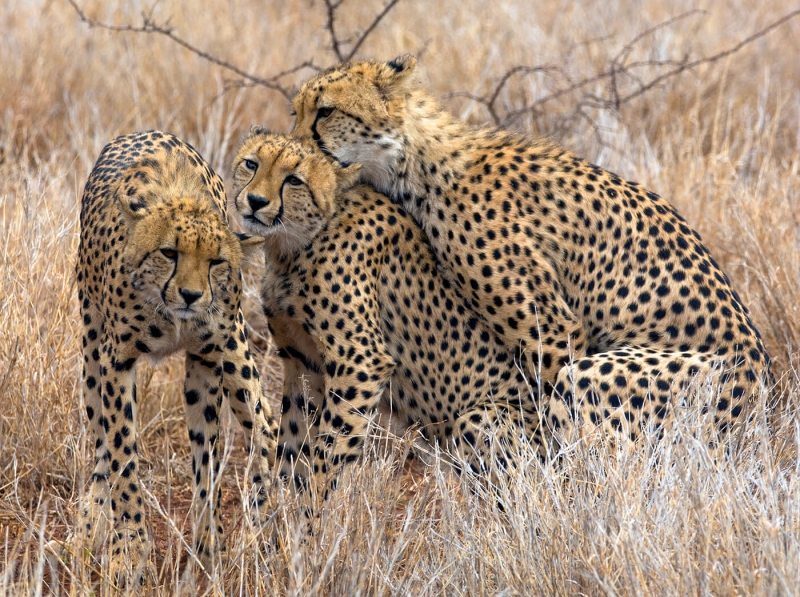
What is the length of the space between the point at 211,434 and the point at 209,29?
4.48 meters

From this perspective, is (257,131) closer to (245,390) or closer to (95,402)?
(245,390)

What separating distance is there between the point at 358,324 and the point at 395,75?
2.64 feet

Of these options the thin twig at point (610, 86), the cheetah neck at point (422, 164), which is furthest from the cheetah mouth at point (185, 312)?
the thin twig at point (610, 86)

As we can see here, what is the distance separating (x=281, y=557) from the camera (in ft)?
8.96

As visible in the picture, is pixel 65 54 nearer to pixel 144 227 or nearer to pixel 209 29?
pixel 209 29

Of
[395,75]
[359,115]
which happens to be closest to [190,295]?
[359,115]

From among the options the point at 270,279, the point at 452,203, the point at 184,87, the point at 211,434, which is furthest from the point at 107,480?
the point at 184,87

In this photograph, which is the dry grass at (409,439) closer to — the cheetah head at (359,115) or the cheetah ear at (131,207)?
the cheetah ear at (131,207)

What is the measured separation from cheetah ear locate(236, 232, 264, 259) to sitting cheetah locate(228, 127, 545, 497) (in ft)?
0.35

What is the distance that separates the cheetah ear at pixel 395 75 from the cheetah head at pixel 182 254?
704 millimetres

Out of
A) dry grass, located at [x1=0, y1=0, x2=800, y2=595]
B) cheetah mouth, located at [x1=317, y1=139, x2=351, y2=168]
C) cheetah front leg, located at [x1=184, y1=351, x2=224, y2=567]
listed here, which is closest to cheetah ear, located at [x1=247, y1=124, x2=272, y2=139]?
cheetah mouth, located at [x1=317, y1=139, x2=351, y2=168]

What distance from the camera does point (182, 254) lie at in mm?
2844

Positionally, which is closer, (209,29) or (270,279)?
(270,279)

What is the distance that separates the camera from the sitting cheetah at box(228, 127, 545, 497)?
3170mm
